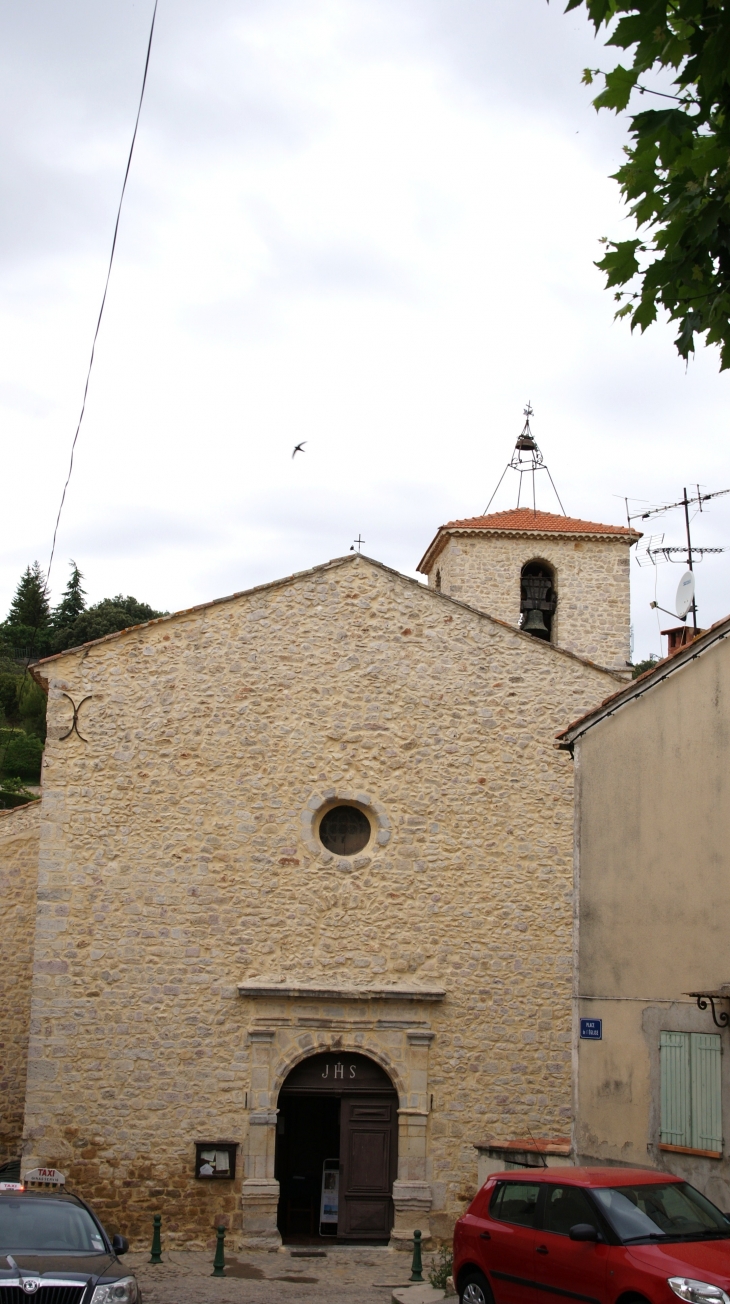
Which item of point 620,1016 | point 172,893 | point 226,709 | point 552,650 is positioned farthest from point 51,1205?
point 552,650

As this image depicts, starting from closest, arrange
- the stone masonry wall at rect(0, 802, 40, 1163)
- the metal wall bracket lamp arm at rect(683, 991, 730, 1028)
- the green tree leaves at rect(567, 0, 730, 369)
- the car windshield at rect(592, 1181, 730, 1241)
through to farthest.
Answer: the green tree leaves at rect(567, 0, 730, 369)
the car windshield at rect(592, 1181, 730, 1241)
the metal wall bracket lamp arm at rect(683, 991, 730, 1028)
the stone masonry wall at rect(0, 802, 40, 1163)

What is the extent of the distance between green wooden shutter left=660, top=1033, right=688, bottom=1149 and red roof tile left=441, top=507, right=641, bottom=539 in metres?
12.6

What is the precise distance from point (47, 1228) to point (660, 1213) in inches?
147

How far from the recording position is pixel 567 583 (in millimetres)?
21094

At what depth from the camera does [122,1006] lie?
1407 centimetres

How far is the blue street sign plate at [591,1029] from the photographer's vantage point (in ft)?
34.6

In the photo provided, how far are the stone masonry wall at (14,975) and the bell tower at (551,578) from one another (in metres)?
8.34

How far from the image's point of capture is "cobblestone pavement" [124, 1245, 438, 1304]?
1139 cm

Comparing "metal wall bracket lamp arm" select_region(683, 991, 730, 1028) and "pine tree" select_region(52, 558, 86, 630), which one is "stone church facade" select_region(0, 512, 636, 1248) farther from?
"pine tree" select_region(52, 558, 86, 630)

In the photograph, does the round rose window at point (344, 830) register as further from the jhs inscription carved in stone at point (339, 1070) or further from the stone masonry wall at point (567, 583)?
A: the stone masonry wall at point (567, 583)

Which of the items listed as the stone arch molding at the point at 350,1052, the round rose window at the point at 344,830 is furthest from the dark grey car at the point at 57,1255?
the round rose window at the point at 344,830

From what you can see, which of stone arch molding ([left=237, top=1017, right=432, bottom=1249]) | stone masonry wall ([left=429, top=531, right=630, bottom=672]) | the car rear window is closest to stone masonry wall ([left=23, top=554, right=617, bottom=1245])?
stone arch molding ([left=237, top=1017, right=432, bottom=1249])

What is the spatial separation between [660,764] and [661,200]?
5.81m

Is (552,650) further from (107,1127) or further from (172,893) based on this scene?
(107,1127)
